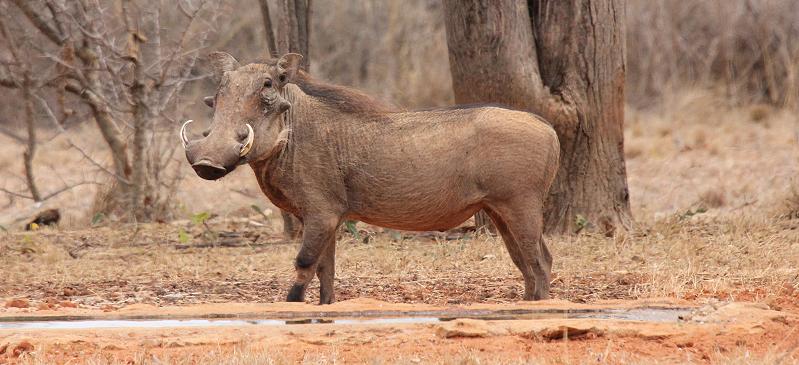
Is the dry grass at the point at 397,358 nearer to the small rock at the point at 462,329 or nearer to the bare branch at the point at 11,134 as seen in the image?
the small rock at the point at 462,329

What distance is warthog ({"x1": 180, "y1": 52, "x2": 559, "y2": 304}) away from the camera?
6.31 m

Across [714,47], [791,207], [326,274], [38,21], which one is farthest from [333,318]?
[714,47]

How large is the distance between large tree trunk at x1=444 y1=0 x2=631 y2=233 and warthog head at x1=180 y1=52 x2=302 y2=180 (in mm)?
2579

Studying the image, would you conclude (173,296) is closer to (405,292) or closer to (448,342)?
(405,292)

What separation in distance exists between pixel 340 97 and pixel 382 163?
453 millimetres

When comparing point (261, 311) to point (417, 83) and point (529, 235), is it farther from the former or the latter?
point (417, 83)

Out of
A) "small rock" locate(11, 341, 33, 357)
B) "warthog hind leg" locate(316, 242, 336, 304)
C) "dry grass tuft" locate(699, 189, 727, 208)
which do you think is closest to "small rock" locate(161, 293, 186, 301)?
"warthog hind leg" locate(316, 242, 336, 304)

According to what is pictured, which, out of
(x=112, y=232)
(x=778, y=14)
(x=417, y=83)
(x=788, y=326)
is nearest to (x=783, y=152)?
(x=778, y=14)

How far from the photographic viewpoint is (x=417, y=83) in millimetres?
17141

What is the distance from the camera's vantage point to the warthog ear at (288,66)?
6332mm

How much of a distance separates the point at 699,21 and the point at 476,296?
11.6 meters

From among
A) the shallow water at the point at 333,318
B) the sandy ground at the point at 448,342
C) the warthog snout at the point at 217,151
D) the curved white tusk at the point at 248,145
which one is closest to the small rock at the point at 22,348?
the sandy ground at the point at 448,342

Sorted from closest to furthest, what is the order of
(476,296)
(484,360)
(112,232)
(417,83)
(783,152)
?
1. (484,360)
2. (476,296)
3. (112,232)
4. (783,152)
5. (417,83)

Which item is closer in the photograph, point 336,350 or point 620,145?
point 336,350
